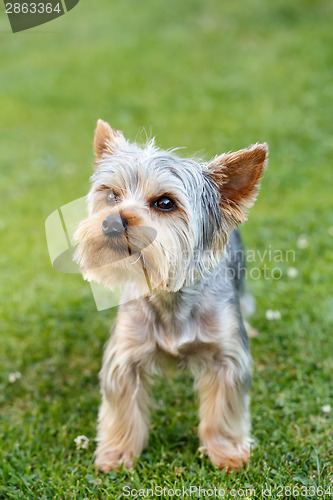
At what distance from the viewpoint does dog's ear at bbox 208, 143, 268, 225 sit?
3.29m

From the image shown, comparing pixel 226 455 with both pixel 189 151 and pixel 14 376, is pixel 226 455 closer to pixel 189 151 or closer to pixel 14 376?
pixel 14 376

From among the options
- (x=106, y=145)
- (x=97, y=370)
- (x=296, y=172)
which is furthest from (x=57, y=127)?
(x=106, y=145)

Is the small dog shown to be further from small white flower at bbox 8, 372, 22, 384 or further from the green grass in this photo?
small white flower at bbox 8, 372, 22, 384

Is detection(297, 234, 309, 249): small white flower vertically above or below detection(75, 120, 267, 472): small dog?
below

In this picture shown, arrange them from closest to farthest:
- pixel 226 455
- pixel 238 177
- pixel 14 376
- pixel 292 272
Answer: pixel 238 177 < pixel 226 455 < pixel 14 376 < pixel 292 272

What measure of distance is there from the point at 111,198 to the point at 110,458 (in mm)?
1988

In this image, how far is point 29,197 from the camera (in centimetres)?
870

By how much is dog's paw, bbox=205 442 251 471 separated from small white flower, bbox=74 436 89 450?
930mm

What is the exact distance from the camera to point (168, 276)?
338 centimetres

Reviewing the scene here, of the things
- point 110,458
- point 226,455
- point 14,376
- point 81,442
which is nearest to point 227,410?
point 226,455

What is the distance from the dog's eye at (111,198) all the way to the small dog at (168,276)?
0.02 meters

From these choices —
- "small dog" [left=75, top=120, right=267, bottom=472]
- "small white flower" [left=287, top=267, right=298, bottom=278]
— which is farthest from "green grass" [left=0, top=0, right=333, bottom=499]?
"small dog" [left=75, top=120, right=267, bottom=472]

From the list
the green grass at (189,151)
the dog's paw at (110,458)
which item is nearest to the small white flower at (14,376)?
the green grass at (189,151)

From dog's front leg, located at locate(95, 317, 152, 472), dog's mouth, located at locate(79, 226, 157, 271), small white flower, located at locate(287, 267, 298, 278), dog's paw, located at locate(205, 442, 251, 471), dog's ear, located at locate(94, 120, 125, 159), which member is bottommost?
small white flower, located at locate(287, 267, 298, 278)
